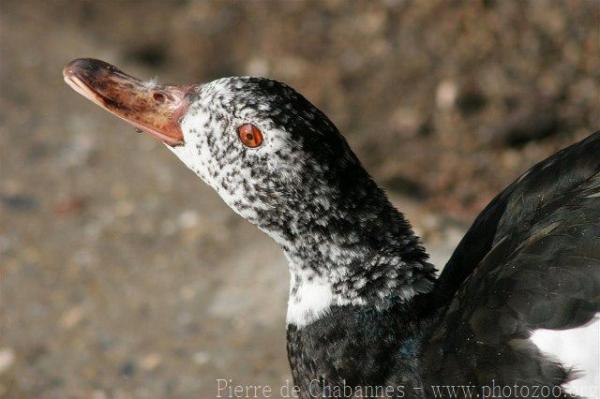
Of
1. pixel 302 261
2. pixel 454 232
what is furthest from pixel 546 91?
pixel 302 261

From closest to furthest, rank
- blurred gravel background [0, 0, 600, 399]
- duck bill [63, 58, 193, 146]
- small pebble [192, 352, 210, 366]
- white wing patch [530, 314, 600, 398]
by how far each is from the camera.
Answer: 1. white wing patch [530, 314, 600, 398]
2. duck bill [63, 58, 193, 146]
3. small pebble [192, 352, 210, 366]
4. blurred gravel background [0, 0, 600, 399]

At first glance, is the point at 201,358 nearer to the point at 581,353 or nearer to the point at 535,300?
the point at 535,300

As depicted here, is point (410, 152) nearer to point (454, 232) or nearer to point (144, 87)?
point (454, 232)

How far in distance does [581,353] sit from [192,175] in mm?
3331

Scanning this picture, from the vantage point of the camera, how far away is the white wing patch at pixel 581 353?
2.61 metres

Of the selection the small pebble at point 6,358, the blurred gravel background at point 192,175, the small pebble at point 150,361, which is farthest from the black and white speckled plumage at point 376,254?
the small pebble at point 6,358

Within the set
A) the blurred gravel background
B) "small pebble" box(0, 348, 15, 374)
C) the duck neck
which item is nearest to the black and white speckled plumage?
the duck neck

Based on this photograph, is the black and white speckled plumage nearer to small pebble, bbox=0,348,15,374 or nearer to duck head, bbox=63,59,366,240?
duck head, bbox=63,59,366,240

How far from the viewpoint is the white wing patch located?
261 centimetres

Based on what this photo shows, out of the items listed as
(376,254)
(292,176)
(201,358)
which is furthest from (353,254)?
(201,358)

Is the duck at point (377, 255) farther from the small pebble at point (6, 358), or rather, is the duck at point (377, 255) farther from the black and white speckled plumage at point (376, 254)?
the small pebble at point (6, 358)

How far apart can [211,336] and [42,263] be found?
114 centimetres

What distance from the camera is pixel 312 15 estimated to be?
6383 millimetres

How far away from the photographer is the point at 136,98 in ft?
10.2
